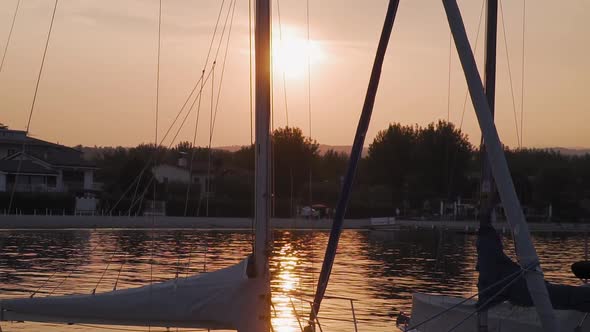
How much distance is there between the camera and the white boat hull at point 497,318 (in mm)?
15461

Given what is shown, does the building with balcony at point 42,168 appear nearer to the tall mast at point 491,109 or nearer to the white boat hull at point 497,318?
the white boat hull at point 497,318

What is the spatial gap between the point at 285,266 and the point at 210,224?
3779cm

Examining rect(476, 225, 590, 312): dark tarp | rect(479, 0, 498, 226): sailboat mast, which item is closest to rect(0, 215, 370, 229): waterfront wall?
rect(479, 0, 498, 226): sailboat mast

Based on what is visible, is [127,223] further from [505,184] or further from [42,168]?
[505,184]

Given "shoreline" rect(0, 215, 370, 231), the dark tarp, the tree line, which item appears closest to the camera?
the dark tarp

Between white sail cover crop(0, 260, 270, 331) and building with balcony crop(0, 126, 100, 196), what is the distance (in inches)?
2798

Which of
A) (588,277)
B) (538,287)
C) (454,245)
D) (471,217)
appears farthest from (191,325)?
(471,217)

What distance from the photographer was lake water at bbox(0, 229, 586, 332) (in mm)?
24578

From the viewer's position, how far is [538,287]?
1271cm

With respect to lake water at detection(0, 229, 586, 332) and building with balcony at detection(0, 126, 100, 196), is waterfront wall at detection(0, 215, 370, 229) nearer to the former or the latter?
lake water at detection(0, 229, 586, 332)

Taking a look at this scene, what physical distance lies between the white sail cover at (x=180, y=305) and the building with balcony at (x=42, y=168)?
233 ft

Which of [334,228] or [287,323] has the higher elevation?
[334,228]

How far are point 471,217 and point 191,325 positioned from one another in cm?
8639

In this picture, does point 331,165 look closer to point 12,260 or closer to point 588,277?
point 12,260
